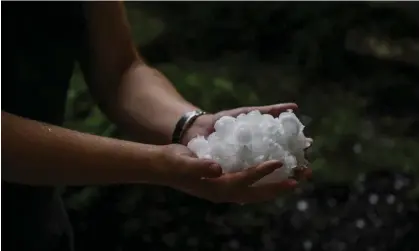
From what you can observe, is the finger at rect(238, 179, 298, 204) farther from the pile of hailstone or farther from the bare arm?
the bare arm

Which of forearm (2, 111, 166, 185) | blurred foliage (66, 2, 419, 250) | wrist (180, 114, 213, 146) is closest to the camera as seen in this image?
forearm (2, 111, 166, 185)

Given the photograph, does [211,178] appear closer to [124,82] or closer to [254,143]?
[254,143]

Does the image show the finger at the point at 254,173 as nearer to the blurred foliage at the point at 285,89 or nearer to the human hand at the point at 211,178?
the human hand at the point at 211,178

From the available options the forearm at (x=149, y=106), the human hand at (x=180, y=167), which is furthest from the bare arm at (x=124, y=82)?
the human hand at (x=180, y=167)

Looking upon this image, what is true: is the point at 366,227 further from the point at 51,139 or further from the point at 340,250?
the point at 51,139

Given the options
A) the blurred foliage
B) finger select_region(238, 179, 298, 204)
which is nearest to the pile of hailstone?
finger select_region(238, 179, 298, 204)

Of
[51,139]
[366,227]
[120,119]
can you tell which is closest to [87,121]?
[120,119]
